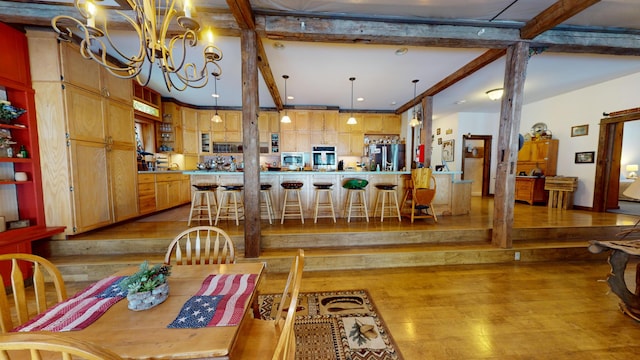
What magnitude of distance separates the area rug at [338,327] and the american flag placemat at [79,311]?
87cm

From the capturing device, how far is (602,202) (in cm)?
484

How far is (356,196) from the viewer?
4520 mm

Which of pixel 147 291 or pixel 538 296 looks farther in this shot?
pixel 538 296

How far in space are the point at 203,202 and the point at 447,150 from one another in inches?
274

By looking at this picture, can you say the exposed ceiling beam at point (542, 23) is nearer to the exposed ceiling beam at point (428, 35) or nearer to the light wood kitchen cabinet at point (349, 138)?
the exposed ceiling beam at point (428, 35)

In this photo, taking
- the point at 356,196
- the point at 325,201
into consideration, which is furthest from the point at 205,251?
the point at 356,196

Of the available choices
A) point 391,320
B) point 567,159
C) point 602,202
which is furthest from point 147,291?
point 567,159

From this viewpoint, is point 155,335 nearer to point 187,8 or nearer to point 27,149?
point 187,8

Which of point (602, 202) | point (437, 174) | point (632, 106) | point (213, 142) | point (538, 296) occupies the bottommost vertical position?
point (538, 296)

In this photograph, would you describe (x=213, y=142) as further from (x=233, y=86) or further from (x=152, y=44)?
(x=152, y=44)

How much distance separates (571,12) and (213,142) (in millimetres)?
7090

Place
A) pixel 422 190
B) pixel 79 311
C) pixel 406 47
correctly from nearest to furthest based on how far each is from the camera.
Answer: pixel 79 311, pixel 406 47, pixel 422 190

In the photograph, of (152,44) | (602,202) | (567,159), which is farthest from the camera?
(567,159)

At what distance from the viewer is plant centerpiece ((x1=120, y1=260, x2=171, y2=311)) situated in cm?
106
